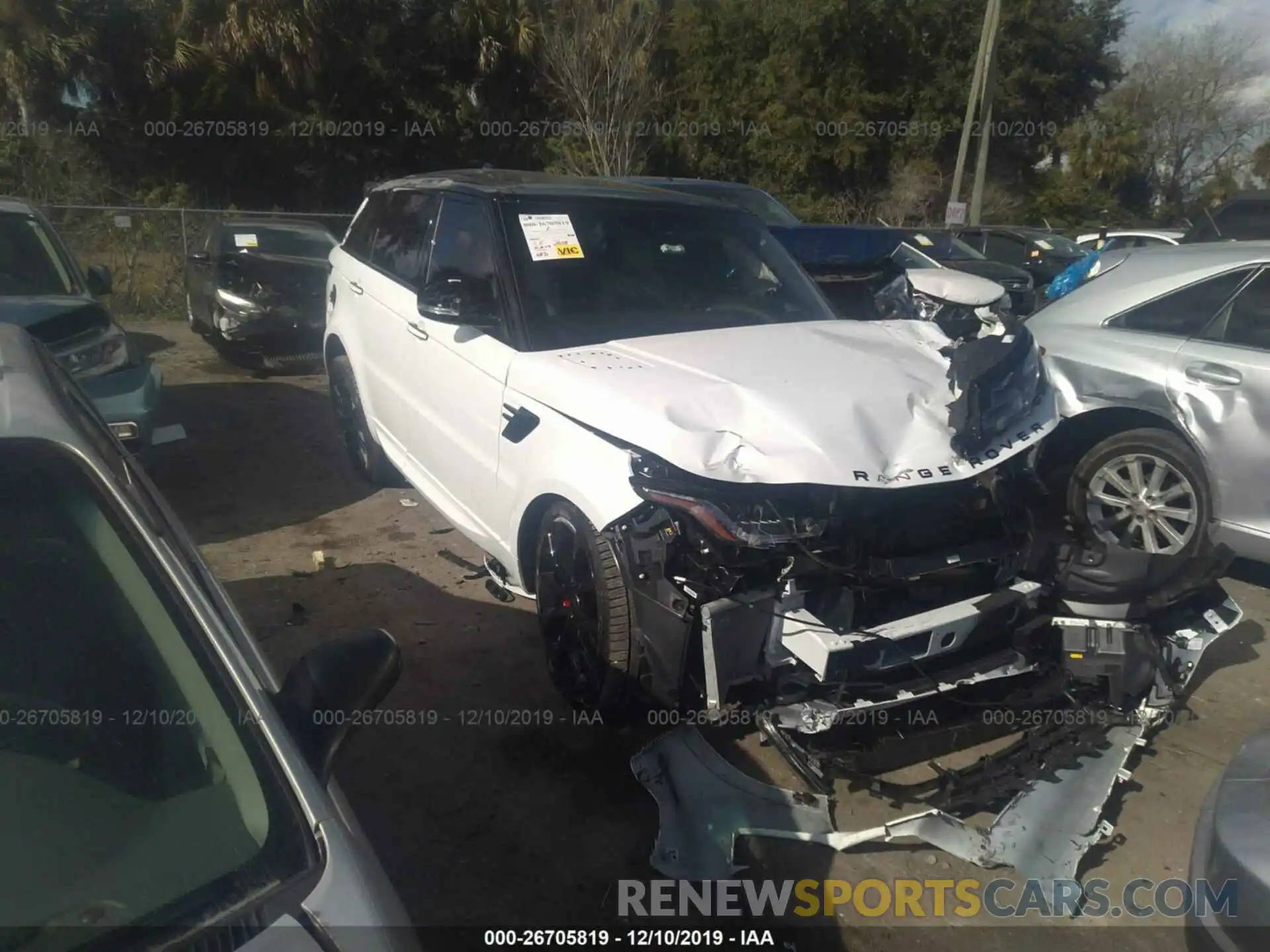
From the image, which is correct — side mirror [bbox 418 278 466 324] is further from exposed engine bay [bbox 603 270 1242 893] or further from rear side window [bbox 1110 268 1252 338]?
rear side window [bbox 1110 268 1252 338]

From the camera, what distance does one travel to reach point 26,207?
255 inches

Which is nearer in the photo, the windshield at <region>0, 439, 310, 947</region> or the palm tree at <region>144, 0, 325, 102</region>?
the windshield at <region>0, 439, 310, 947</region>

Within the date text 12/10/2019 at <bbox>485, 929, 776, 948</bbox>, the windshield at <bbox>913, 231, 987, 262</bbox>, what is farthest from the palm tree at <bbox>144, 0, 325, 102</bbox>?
Answer: the date text 12/10/2019 at <bbox>485, 929, 776, 948</bbox>

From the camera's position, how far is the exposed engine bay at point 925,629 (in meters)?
3.07

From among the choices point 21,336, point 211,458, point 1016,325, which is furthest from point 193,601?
point 211,458

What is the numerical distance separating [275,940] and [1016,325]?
3.73 m

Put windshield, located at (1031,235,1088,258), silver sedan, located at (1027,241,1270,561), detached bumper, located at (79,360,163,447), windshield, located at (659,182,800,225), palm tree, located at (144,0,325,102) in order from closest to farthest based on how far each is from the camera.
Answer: silver sedan, located at (1027,241,1270,561) < detached bumper, located at (79,360,163,447) < windshield, located at (659,182,800,225) < windshield, located at (1031,235,1088,258) < palm tree, located at (144,0,325,102)

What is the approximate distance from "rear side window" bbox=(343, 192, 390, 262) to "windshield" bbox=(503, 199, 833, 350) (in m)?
1.85

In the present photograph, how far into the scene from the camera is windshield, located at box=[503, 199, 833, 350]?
4.12m

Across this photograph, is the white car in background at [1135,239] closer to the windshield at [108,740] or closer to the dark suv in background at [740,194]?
the dark suv in background at [740,194]

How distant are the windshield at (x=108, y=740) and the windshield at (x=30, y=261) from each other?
5.20m

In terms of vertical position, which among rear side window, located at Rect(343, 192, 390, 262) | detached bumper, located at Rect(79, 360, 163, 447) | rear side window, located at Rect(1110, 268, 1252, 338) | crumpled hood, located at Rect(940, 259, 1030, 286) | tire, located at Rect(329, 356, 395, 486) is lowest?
tire, located at Rect(329, 356, 395, 486)

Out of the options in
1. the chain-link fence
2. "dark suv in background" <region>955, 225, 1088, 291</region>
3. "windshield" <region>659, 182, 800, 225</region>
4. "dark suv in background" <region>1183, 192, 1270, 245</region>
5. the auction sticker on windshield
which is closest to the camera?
the auction sticker on windshield

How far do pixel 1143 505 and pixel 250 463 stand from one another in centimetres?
584
